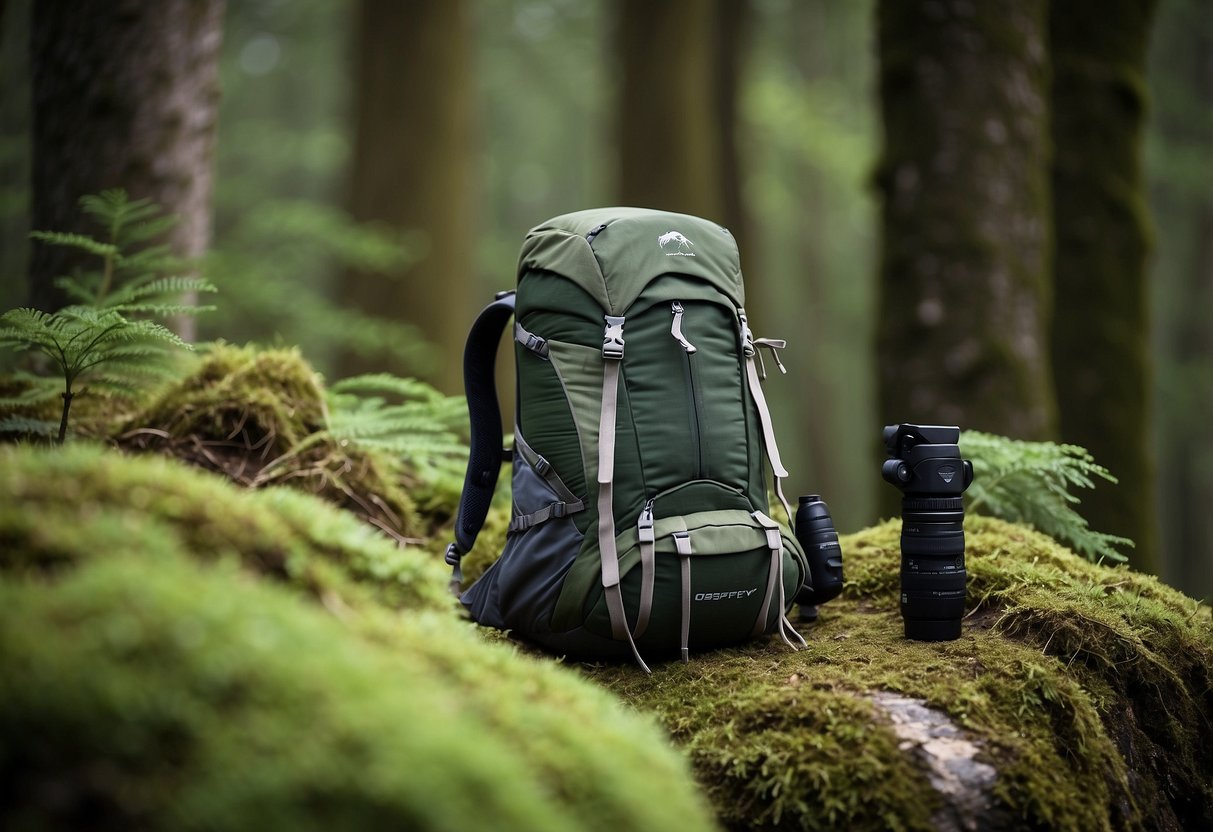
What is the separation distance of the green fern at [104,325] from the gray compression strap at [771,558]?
6.90ft

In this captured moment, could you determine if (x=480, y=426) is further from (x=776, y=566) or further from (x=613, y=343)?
(x=776, y=566)

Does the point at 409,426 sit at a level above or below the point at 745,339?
below

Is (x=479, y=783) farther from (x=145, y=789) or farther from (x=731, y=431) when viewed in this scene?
(x=731, y=431)

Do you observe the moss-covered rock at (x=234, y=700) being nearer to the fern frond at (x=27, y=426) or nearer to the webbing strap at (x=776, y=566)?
the webbing strap at (x=776, y=566)

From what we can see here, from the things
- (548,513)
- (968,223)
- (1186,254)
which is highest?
(1186,254)

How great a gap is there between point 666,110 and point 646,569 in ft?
29.3

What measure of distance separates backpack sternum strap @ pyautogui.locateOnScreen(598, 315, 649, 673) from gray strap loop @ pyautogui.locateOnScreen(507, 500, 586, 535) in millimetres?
116

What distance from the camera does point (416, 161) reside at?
9438 mm

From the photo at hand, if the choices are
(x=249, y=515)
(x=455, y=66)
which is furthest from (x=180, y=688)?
(x=455, y=66)

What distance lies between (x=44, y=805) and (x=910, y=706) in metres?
2.17

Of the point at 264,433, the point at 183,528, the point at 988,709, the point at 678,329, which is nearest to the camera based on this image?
the point at 183,528

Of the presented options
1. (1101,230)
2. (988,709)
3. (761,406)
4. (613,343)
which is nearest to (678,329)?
(613,343)

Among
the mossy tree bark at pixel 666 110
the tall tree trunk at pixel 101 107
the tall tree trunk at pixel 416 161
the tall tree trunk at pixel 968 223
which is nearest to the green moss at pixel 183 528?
the tall tree trunk at pixel 101 107

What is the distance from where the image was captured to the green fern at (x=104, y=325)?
2.96 meters
